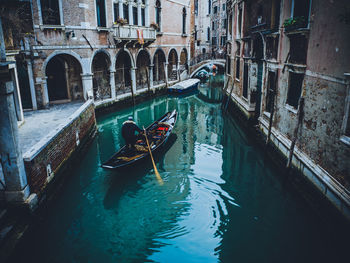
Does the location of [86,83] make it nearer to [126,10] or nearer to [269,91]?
[126,10]

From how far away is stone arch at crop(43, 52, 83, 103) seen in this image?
11562 millimetres

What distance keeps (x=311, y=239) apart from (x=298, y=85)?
3.49 m

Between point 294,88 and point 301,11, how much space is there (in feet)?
5.94

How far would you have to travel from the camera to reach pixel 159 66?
20.7 m

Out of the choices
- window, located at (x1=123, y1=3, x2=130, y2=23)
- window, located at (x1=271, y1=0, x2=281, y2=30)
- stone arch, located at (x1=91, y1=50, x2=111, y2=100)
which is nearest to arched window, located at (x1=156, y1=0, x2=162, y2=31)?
window, located at (x1=123, y1=3, x2=130, y2=23)

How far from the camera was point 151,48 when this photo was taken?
17.4 meters

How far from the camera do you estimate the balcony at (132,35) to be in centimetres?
1302

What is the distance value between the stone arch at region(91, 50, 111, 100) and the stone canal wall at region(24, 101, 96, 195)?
4.72 metres

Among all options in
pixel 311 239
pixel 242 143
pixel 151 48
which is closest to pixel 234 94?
pixel 242 143

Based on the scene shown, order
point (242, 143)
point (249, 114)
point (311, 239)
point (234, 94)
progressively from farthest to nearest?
point (234, 94)
point (249, 114)
point (242, 143)
point (311, 239)

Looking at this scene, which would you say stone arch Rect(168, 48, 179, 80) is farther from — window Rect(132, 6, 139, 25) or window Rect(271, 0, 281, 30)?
window Rect(271, 0, 281, 30)

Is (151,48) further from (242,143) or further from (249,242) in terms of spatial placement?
(249,242)

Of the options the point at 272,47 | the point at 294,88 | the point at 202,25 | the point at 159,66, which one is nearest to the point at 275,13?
Result: the point at 272,47

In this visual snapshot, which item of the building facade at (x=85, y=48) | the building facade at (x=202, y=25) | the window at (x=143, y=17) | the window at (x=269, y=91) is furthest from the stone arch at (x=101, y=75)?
the building facade at (x=202, y=25)
